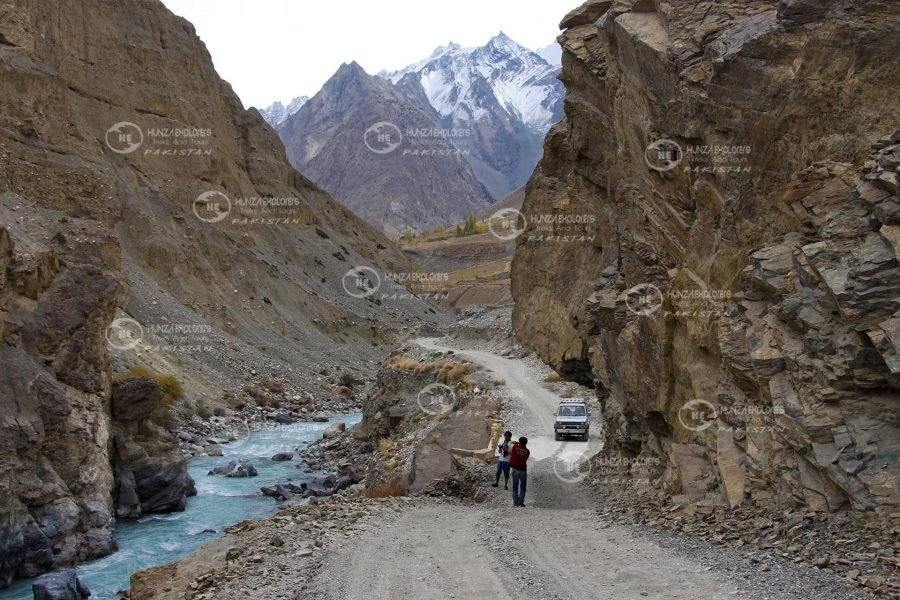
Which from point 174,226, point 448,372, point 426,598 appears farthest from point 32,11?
point 426,598

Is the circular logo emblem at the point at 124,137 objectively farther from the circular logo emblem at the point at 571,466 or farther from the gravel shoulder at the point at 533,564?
the gravel shoulder at the point at 533,564

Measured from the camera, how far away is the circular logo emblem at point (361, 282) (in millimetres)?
88025

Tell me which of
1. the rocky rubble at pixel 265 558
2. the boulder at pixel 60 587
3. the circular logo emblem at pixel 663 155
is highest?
the circular logo emblem at pixel 663 155

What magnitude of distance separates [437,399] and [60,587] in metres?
18.6

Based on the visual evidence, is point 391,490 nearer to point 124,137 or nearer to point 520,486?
point 520,486

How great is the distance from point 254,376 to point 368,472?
25.8 meters

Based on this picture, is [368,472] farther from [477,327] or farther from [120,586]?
[477,327]

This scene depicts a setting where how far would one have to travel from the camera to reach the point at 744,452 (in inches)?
455

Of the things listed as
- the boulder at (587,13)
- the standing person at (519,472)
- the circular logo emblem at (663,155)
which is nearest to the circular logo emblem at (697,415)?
the standing person at (519,472)

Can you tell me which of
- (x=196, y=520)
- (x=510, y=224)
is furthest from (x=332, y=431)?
(x=510, y=224)

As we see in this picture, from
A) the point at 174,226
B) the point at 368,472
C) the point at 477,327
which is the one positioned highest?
the point at 174,226

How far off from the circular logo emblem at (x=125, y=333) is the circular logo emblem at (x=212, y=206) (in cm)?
2550

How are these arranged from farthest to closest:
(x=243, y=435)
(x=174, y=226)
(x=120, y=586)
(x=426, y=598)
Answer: (x=174, y=226)
(x=243, y=435)
(x=120, y=586)
(x=426, y=598)

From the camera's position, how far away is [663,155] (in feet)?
48.1
